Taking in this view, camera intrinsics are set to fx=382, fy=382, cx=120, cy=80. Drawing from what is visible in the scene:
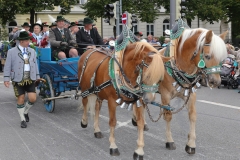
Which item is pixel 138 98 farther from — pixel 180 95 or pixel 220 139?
pixel 220 139

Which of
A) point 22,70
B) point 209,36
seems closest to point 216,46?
point 209,36

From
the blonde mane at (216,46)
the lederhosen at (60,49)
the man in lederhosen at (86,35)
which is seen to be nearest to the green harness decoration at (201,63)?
the blonde mane at (216,46)

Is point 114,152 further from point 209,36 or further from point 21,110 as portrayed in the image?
point 21,110

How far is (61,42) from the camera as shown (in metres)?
8.71

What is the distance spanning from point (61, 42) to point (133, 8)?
23.5 metres

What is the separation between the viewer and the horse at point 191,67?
529 cm

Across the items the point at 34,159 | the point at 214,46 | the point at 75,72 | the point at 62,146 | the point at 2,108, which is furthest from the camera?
the point at 2,108

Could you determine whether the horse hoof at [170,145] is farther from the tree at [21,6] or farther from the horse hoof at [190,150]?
the tree at [21,6]

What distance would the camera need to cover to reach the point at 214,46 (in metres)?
5.28

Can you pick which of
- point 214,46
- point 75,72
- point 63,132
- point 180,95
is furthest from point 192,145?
point 75,72

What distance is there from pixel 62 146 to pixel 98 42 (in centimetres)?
350

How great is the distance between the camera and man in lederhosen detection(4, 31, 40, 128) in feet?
24.7

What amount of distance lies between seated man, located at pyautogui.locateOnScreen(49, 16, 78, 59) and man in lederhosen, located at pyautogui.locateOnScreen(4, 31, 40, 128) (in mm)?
1101

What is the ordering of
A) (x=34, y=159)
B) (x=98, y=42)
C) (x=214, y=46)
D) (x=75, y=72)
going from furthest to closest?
(x=98, y=42)
(x=75, y=72)
(x=34, y=159)
(x=214, y=46)
